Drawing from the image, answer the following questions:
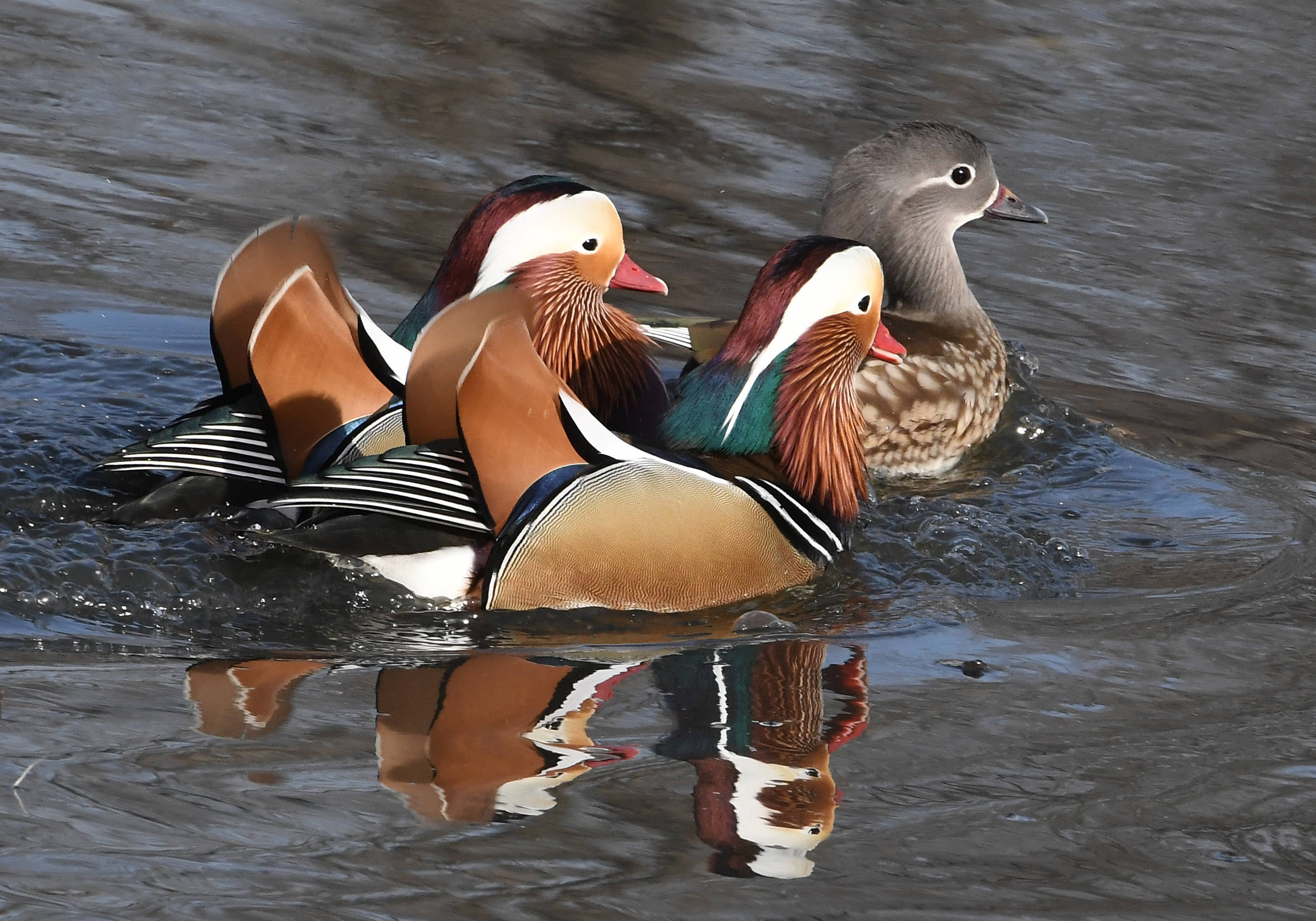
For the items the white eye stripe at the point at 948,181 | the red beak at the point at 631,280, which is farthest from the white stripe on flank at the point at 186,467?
the white eye stripe at the point at 948,181

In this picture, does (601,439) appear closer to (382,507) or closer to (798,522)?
(382,507)

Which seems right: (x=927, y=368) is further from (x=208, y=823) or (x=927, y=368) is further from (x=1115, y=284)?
(x=208, y=823)

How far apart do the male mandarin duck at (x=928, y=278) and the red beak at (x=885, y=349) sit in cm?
98

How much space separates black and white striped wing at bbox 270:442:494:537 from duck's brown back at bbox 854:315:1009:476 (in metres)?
2.31

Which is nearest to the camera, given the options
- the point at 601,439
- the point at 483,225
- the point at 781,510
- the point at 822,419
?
the point at 601,439

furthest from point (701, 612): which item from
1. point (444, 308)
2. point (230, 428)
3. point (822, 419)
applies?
point (230, 428)

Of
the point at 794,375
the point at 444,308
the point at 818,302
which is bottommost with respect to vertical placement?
the point at 794,375

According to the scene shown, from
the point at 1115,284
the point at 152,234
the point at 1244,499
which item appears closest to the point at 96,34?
the point at 152,234

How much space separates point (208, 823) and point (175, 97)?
6293 millimetres

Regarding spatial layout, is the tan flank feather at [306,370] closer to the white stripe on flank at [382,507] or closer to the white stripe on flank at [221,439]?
the white stripe on flank at [221,439]

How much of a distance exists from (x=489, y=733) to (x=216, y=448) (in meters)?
1.60

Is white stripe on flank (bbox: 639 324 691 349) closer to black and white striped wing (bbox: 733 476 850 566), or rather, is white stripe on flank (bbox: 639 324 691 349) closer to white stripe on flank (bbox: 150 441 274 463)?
black and white striped wing (bbox: 733 476 850 566)

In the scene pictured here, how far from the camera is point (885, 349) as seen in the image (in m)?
5.52

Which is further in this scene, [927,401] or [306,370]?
[927,401]
